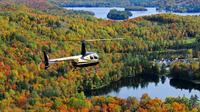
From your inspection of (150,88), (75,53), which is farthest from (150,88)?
(75,53)

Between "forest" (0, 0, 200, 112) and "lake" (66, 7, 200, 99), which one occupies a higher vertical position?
"forest" (0, 0, 200, 112)

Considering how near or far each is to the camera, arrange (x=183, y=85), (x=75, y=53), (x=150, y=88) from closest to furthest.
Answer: (x=150, y=88), (x=183, y=85), (x=75, y=53)

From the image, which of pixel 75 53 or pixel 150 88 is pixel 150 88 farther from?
pixel 75 53

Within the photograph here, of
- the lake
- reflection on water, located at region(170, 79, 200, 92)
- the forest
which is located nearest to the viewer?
the forest

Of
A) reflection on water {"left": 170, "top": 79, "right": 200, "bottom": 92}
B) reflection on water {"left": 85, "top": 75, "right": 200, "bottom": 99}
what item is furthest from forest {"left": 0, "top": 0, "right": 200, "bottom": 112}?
reflection on water {"left": 170, "top": 79, "right": 200, "bottom": 92}

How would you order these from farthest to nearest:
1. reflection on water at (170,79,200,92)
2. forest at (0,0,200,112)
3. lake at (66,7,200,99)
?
reflection on water at (170,79,200,92), lake at (66,7,200,99), forest at (0,0,200,112)

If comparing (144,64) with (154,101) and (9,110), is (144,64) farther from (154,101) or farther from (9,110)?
(9,110)

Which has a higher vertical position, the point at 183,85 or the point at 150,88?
the point at 150,88

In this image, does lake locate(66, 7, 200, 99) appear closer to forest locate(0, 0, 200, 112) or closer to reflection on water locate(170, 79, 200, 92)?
reflection on water locate(170, 79, 200, 92)
